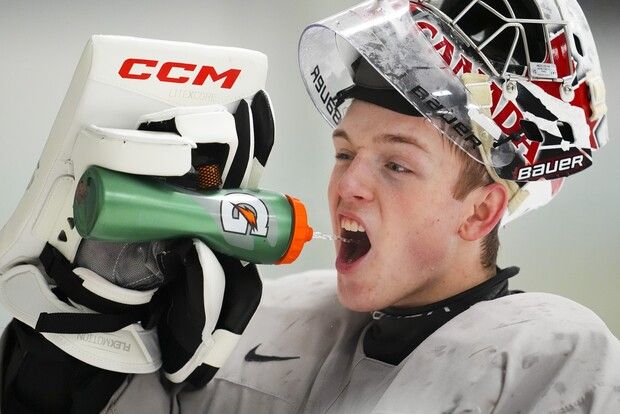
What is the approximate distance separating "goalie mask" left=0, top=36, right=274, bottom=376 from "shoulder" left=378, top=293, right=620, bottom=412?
0.29 m

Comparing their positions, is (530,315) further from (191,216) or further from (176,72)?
(176,72)

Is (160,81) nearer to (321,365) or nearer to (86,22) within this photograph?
(321,365)

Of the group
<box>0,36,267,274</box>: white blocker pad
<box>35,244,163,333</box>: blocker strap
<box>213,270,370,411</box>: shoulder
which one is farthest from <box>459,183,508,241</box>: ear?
<box>35,244,163,333</box>: blocker strap

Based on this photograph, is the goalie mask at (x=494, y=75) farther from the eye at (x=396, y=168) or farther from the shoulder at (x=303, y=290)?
the shoulder at (x=303, y=290)

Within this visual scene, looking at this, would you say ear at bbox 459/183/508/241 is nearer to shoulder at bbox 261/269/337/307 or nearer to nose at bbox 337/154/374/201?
nose at bbox 337/154/374/201

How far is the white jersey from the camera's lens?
3.67ft

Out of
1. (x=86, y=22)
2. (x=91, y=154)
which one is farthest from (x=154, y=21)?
(x=91, y=154)

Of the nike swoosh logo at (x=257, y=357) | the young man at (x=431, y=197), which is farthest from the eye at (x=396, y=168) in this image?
the nike swoosh logo at (x=257, y=357)

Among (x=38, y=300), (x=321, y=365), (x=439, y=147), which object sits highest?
(x=439, y=147)

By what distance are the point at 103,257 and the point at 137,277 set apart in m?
0.05

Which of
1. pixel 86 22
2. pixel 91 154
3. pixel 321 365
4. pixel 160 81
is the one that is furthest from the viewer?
pixel 86 22

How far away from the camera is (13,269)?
1274 millimetres

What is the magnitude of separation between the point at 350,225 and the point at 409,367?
0.83 ft

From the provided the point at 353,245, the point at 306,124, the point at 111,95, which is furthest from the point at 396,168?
the point at 306,124
